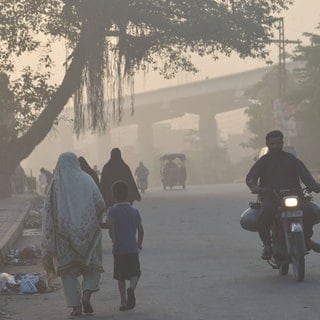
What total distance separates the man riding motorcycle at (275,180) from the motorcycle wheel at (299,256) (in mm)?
421

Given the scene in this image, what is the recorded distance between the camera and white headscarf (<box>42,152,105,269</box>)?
872 centimetres

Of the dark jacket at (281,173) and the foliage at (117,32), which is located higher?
the foliage at (117,32)

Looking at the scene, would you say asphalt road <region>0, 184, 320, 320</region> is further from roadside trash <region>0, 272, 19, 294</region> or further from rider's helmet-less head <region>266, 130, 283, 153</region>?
rider's helmet-less head <region>266, 130, 283, 153</region>

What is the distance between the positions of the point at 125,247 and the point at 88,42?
88.7ft

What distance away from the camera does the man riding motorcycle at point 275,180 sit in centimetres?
1070

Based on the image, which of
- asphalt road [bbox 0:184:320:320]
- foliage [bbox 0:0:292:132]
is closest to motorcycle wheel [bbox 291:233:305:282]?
asphalt road [bbox 0:184:320:320]

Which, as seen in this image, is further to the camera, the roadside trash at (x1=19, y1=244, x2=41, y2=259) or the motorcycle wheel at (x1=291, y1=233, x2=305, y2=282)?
the roadside trash at (x1=19, y1=244, x2=41, y2=259)

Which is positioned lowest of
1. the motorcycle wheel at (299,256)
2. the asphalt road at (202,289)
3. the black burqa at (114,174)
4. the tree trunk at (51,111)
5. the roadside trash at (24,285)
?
the asphalt road at (202,289)

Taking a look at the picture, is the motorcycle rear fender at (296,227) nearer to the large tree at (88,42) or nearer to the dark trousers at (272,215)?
the dark trousers at (272,215)

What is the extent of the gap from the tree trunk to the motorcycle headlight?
25079 millimetres

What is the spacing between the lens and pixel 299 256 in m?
10.2

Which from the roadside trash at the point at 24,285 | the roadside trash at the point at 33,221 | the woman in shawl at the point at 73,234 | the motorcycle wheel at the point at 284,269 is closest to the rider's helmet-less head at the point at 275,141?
the motorcycle wheel at the point at 284,269

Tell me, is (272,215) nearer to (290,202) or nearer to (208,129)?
(290,202)

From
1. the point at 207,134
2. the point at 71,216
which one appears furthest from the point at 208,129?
the point at 71,216
